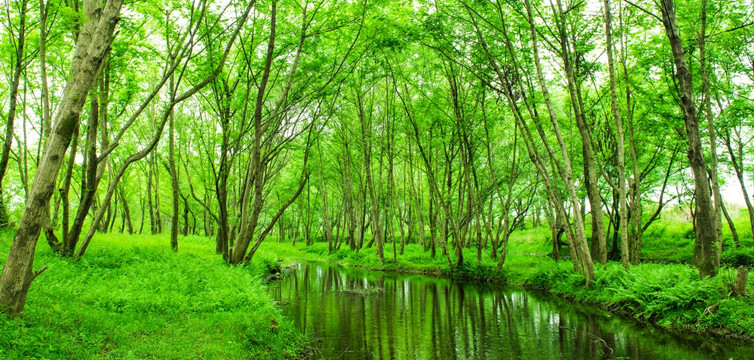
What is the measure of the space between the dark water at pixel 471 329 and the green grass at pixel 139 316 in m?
1.49

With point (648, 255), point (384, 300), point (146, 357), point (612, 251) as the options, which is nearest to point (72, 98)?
point (146, 357)

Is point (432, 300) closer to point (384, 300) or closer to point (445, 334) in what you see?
point (384, 300)

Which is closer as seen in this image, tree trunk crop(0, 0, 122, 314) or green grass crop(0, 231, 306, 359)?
tree trunk crop(0, 0, 122, 314)

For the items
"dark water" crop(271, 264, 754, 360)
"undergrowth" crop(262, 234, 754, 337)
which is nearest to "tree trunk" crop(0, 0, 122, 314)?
"dark water" crop(271, 264, 754, 360)

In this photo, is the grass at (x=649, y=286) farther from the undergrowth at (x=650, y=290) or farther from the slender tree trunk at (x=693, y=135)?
Result: the slender tree trunk at (x=693, y=135)

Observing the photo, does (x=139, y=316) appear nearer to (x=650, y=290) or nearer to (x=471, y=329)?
(x=471, y=329)

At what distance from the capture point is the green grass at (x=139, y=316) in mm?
5516

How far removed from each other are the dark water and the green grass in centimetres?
149

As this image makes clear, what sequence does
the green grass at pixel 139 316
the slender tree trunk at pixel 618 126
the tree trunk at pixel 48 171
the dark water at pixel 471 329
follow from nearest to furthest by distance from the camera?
the tree trunk at pixel 48 171
the green grass at pixel 139 316
the dark water at pixel 471 329
the slender tree trunk at pixel 618 126

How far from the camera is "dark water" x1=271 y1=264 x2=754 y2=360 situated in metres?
8.54

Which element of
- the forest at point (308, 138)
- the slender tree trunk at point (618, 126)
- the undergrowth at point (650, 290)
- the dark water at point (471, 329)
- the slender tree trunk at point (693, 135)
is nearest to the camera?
the forest at point (308, 138)

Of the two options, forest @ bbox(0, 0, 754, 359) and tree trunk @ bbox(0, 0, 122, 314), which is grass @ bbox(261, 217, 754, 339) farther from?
tree trunk @ bbox(0, 0, 122, 314)

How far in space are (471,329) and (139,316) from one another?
303 inches

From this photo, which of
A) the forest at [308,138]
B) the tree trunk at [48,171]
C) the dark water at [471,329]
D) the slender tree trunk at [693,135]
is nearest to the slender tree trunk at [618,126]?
the forest at [308,138]
